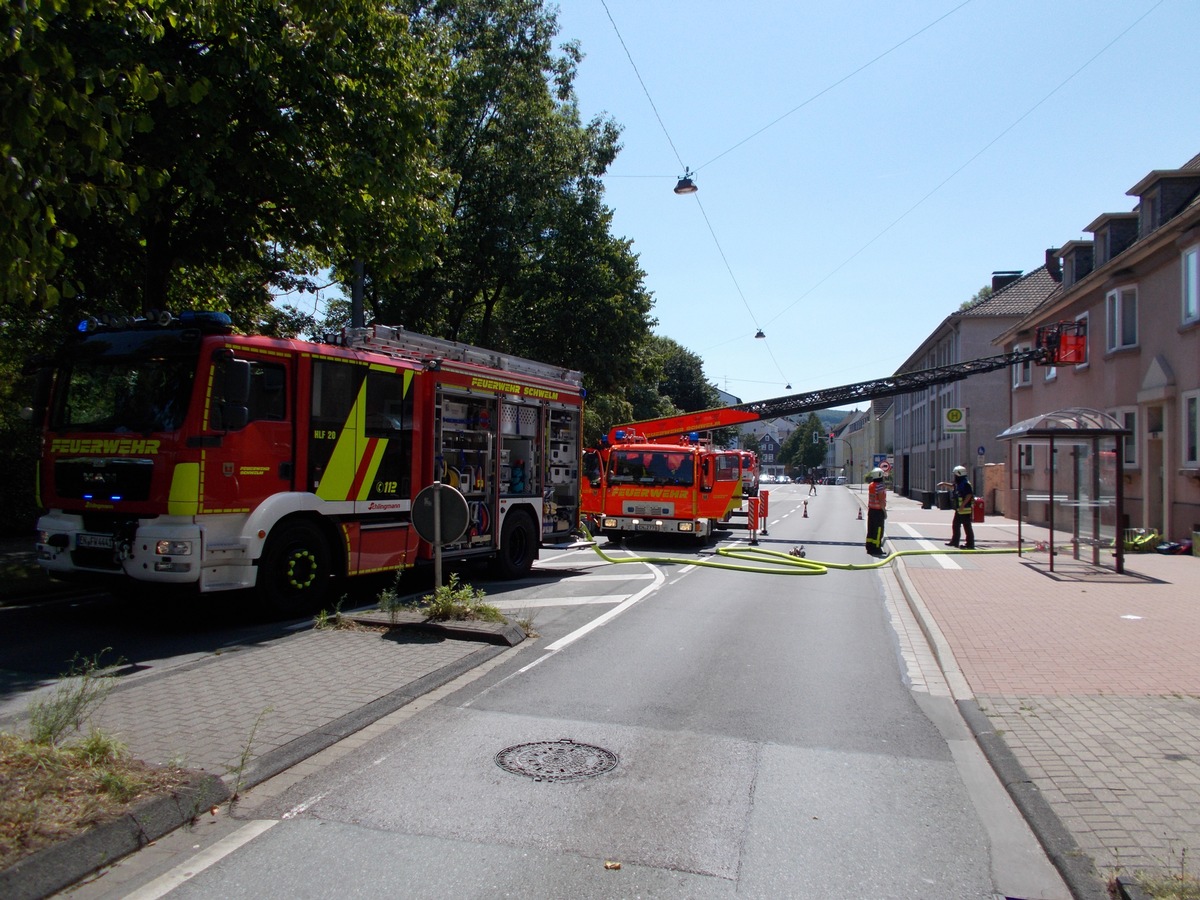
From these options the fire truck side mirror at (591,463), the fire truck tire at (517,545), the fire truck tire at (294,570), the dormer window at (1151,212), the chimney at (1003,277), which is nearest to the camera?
the fire truck tire at (294,570)

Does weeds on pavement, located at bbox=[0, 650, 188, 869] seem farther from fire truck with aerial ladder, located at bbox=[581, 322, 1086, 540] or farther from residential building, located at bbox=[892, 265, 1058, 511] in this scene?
residential building, located at bbox=[892, 265, 1058, 511]

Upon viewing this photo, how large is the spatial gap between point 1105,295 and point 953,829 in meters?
20.7

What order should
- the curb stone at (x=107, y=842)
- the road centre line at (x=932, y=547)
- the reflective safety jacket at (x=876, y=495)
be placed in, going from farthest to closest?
the reflective safety jacket at (x=876, y=495) < the road centre line at (x=932, y=547) < the curb stone at (x=107, y=842)

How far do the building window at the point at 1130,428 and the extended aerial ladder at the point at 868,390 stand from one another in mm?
3125

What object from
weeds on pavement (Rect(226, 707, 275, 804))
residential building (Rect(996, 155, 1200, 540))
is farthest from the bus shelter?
weeds on pavement (Rect(226, 707, 275, 804))

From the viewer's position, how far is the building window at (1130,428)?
19719mm

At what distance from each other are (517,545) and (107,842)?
9501mm

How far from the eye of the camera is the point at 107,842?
373 centimetres

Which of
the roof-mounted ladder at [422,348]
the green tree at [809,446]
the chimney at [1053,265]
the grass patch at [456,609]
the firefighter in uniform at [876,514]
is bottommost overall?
the grass patch at [456,609]

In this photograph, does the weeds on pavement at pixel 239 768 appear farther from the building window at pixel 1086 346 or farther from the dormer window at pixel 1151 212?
the building window at pixel 1086 346

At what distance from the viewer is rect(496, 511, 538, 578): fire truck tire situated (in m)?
12.7

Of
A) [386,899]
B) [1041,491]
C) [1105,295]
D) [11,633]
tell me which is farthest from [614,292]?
[386,899]

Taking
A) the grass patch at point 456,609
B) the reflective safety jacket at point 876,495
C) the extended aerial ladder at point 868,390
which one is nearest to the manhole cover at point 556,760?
the grass patch at point 456,609

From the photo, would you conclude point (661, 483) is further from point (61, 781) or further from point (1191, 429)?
point (61, 781)
